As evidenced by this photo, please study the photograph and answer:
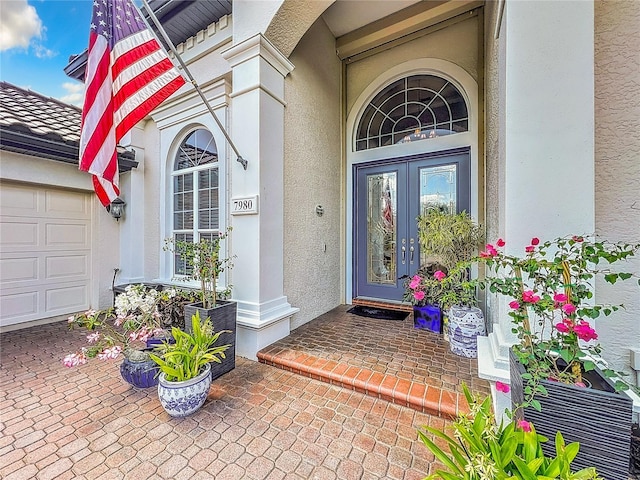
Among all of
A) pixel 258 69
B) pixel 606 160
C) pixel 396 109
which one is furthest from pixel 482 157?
pixel 258 69

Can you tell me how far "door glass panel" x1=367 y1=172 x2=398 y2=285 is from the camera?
5078mm

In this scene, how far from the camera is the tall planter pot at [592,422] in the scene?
1.31 meters

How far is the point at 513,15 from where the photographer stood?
1.94 m

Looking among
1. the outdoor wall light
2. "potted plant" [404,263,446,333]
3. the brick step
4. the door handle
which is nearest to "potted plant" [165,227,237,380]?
the brick step

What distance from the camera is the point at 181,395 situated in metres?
2.26

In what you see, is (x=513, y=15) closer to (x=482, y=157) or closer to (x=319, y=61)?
(x=482, y=157)

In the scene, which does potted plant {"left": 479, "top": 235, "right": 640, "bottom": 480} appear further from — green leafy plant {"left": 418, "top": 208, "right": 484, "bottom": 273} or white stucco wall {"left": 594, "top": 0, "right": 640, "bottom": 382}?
green leafy plant {"left": 418, "top": 208, "right": 484, "bottom": 273}

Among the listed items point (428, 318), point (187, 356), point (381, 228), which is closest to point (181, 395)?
point (187, 356)

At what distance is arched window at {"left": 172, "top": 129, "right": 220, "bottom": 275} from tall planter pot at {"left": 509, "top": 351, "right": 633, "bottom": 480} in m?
4.23

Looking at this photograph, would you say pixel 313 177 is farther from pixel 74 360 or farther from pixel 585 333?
pixel 585 333

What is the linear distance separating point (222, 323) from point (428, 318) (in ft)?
9.47

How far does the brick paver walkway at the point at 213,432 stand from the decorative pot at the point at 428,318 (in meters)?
1.81

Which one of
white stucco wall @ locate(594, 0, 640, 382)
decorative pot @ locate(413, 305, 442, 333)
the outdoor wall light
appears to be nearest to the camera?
white stucco wall @ locate(594, 0, 640, 382)

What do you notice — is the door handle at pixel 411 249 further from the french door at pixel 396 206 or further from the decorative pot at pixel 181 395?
the decorative pot at pixel 181 395
